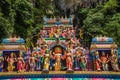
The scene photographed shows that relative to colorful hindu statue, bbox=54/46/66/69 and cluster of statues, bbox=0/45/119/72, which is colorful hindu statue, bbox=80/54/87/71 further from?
colorful hindu statue, bbox=54/46/66/69

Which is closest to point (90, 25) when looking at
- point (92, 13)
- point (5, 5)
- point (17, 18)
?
point (92, 13)

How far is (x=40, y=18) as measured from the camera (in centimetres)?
3209

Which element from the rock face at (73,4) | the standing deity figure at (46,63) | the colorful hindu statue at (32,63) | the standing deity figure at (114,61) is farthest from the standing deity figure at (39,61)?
the rock face at (73,4)

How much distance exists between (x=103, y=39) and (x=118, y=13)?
1000 cm

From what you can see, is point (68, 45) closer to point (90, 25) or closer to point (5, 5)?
point (5, 5)

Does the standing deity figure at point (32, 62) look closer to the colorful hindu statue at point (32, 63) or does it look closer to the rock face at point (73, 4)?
the colorful hindu statue at point (32, 63)

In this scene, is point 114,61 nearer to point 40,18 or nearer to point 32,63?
point 32,63

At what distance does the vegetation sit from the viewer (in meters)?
22.7

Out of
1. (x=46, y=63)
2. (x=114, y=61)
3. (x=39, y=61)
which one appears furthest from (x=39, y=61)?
(x=114, y=61)

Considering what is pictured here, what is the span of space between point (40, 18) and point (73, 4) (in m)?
5.67

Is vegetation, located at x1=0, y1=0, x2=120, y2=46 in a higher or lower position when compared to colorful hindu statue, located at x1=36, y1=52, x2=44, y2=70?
higher

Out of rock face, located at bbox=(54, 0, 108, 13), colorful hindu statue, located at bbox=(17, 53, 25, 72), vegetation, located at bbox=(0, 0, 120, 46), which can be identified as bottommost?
colorful hindu statue, located at bbox=(17, 53, 25, 72)

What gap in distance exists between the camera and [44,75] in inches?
621

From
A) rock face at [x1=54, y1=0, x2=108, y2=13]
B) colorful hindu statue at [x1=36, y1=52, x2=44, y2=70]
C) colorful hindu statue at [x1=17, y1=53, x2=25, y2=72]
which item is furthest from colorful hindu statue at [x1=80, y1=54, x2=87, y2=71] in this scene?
rock face at [x1=54, y1=0, x2=108, y2=13]
